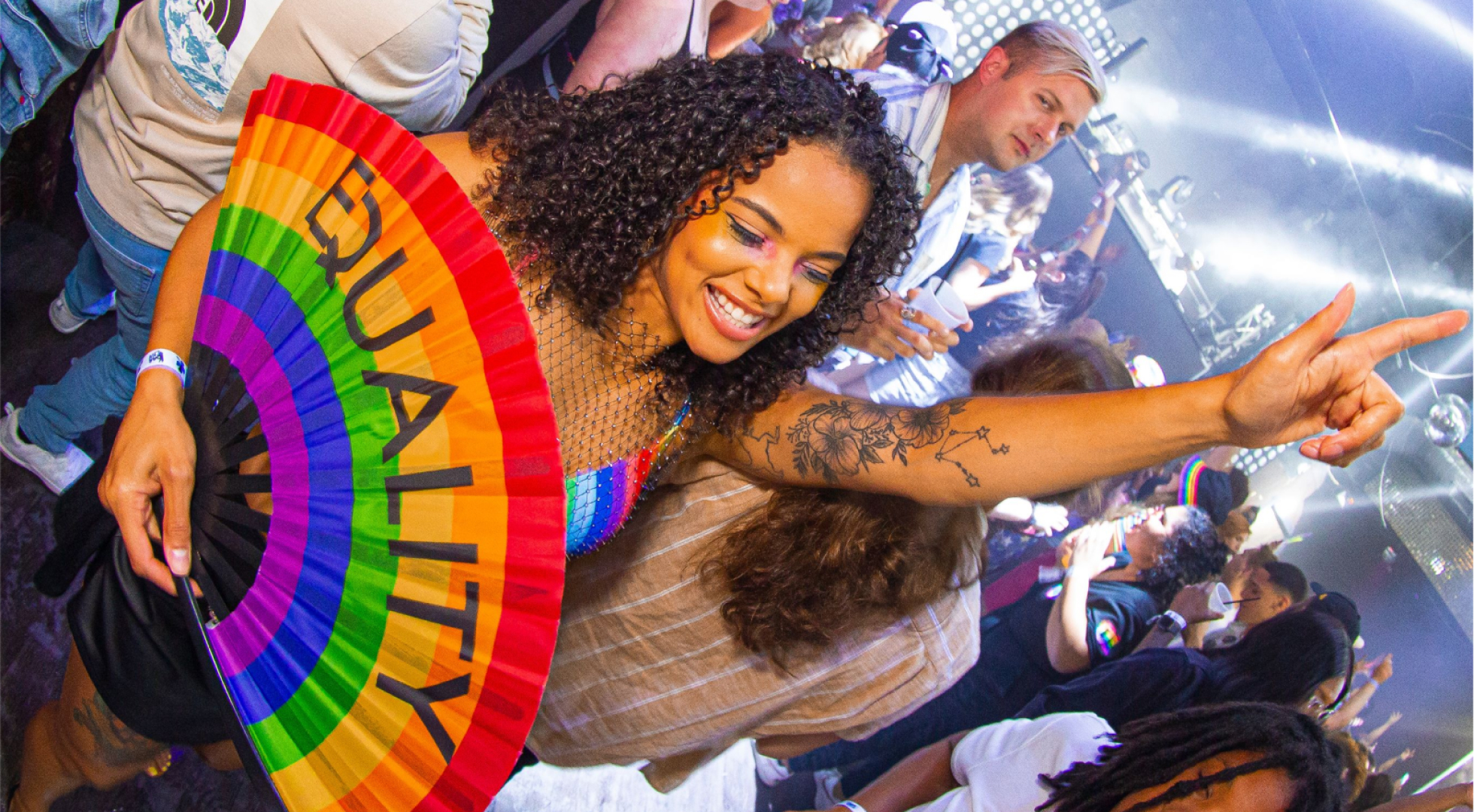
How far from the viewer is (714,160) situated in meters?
1.31

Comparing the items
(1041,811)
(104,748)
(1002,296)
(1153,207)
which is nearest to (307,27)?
(104,748)

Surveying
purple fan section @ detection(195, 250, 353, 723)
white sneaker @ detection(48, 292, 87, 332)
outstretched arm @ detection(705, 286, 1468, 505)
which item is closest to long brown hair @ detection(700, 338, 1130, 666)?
outstretched arm @ detection(705, 286, 1468, 505)

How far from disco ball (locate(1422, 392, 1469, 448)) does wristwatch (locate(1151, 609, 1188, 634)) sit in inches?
32.4

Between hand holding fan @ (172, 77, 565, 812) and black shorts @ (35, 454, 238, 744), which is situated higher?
hand holding fan @ (172, 77, 565, 812)

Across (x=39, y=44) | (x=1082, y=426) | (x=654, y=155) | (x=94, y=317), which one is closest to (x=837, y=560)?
(x=1082, y=426)

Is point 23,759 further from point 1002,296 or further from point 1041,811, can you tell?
point 1002,296

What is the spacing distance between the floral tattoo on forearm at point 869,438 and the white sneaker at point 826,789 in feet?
5.90

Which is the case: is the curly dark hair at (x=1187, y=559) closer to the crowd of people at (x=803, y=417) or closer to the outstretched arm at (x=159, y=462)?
the crowd of people at (x=803, y=417)

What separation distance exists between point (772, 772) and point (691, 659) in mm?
1287

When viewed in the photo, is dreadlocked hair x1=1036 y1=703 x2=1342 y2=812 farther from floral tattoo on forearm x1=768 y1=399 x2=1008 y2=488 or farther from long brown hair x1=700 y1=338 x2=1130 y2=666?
floral tattoo on forearm x1=768 y1=399 x2=1008 y2=488

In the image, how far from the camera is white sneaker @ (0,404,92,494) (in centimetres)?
207

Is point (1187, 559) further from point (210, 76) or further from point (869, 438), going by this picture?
point (210, 76)

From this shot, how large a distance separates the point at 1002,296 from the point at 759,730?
1477 mm

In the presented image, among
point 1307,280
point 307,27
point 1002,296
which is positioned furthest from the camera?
point 1002,296
